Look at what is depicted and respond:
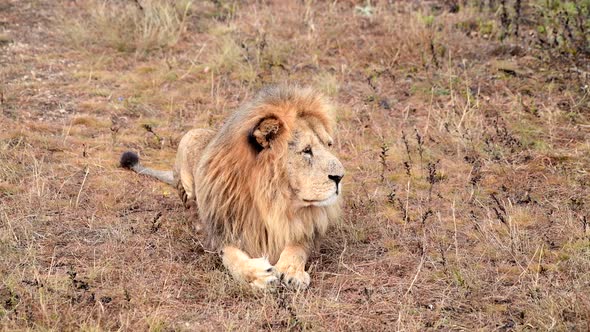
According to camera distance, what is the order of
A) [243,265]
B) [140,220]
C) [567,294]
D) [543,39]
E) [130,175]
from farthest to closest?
[543,39] → [130,175] → [140,220] → [243,265] → [567,294]

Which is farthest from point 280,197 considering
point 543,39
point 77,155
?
point 543,39

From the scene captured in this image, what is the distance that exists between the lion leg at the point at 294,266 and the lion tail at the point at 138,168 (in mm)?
1923

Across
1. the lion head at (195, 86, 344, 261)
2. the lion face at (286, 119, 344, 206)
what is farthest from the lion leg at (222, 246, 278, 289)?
the lion face at (286, 119, 344, 206)

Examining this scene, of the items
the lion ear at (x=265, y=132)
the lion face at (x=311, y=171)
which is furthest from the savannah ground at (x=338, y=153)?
the lion ear at (x=265, y=132)

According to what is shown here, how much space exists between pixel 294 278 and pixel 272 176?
0.62m

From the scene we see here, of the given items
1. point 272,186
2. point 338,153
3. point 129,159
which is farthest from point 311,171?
point 338,153

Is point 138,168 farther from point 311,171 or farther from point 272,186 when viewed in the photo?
point 311,171

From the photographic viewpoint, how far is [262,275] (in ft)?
15.8

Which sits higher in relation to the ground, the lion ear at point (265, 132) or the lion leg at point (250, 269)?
the lion ear at point (265, 132)

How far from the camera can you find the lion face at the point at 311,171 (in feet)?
16.1

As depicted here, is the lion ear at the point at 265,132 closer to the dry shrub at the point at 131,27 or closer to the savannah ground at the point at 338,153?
the savannah ground at the point at 338,153

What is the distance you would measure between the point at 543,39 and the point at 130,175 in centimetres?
469

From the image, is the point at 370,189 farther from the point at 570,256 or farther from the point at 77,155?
the point at 77,155

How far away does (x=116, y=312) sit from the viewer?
4512 mm
